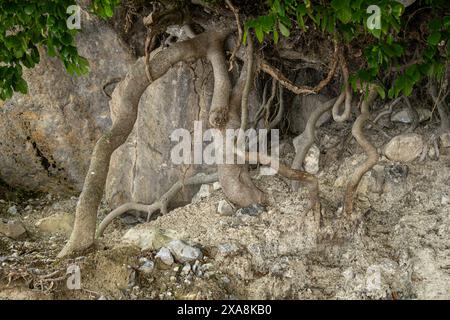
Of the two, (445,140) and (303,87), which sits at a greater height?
(303,87)

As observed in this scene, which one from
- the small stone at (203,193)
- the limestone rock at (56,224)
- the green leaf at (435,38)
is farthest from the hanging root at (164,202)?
the green leaf at (435,38)

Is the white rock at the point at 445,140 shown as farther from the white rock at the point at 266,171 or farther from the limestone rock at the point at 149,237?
the limestone rock at the point at 149,237

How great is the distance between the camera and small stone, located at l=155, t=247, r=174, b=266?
10.6ft

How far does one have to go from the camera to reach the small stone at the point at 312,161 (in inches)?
165

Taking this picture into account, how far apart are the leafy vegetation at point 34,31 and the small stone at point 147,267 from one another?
4.03ft

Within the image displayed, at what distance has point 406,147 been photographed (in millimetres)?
4020

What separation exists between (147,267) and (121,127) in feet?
3.09

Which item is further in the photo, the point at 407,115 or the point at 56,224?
the point at 56,224

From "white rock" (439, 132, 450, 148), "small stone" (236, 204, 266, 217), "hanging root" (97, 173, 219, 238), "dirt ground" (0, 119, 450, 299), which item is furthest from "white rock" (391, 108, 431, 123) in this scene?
"hanging root" (97, 173, 219, 238)

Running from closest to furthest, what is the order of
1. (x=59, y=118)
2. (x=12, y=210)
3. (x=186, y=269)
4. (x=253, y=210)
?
(x=186, y=269) < (x=253, y=210) < (x=12, y=210) < (x=59, y=118)

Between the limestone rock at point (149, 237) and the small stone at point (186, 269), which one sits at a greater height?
the limestone rock at point (149, 237)

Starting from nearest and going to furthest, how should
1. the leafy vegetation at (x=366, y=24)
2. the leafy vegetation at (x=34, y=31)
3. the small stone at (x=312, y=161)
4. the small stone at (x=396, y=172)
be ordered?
the leafy vegetation at (x=366, y=24) → the leafy vegetation at (x=34, y=31) → the small stone at (x=396, y=172) → the small stone at (x=312, y=161)

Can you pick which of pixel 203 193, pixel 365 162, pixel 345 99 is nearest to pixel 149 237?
pixel 203 193

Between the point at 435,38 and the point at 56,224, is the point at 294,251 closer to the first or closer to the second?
the point at 435,38
